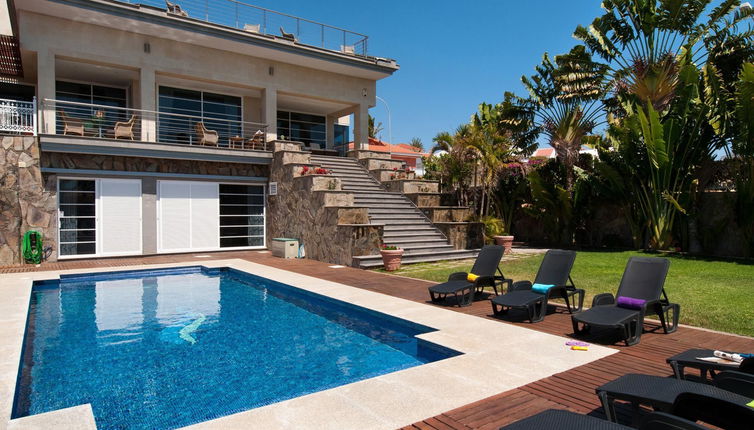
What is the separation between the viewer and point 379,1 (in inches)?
933

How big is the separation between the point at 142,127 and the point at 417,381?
1587cm

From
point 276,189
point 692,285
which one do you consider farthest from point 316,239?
point 692,285

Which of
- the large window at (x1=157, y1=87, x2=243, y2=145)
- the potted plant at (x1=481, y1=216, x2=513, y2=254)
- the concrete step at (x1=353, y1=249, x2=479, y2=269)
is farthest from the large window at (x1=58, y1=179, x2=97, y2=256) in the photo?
the potted plant at (x1=481, y1=216, x2=513, y2=254)

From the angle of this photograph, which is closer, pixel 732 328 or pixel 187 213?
pixel 732 328

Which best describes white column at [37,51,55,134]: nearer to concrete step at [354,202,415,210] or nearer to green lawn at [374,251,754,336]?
concrete step at [354,202,415,210]

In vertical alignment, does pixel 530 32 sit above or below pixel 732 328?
above

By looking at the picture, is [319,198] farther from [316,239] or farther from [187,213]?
[187,213]

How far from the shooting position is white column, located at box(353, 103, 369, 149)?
2208 centimetres

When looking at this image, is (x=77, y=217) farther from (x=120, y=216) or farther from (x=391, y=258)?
(x=391, y=258)

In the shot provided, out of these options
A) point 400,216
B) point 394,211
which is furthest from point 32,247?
point 400,216

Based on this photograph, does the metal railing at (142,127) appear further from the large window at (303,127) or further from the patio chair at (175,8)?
the patio chair at (175,8)

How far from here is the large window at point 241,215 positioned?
18.4 meters

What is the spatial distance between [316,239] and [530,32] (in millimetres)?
17025

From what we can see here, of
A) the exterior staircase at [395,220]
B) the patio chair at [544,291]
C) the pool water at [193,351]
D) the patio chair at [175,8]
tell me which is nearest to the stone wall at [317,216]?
the exterior staircase at [395,220]
